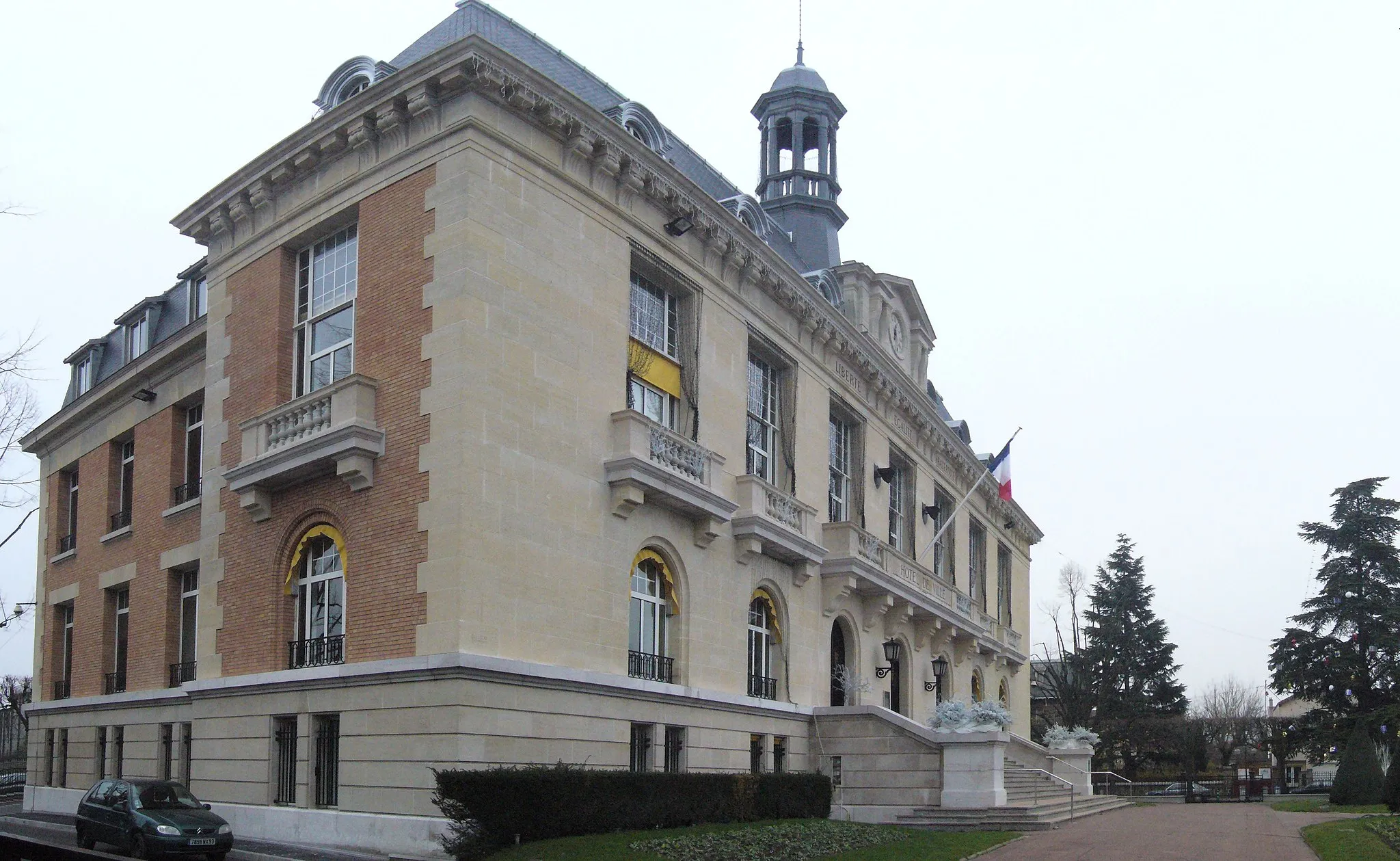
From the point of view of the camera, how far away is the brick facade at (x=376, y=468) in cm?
2103

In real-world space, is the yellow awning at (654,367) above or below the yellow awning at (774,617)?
above

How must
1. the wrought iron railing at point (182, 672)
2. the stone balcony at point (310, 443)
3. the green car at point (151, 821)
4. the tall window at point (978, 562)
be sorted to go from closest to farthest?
1. the green car at point (151, 821)
2. the stone balcony at point (310, 443)
3. the wrought iron railing at point (182, 672)
4. the tall window at point (978, 562)

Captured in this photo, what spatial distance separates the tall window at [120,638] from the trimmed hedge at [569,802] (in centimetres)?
1559

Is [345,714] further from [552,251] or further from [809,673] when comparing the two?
[809,673]

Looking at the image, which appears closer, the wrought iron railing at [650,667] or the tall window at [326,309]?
the tall window at [326,309]

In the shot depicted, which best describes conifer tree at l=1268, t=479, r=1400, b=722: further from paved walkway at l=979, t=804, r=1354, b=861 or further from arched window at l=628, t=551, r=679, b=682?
arched window at l=628, t=551, r=679, b=682

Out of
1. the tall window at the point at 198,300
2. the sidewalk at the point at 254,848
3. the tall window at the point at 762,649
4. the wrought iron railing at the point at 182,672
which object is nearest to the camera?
the sidewalk at the point at 254,848

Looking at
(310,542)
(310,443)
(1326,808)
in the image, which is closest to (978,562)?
(1326,808)

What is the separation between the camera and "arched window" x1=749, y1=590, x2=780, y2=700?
29.0 meters

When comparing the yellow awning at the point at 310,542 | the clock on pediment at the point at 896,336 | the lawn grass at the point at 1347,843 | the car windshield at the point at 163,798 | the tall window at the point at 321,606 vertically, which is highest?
the clock on pediment at the point at 896,336

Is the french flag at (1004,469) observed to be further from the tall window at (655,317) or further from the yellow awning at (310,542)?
the yellow awning at (310,542)

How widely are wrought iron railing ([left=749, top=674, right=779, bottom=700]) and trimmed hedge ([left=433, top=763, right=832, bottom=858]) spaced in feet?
15.6

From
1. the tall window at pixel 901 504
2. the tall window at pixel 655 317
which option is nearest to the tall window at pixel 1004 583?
the tall window at pixel 901 504

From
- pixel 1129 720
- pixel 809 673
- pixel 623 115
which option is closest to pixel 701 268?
pixel 623 115
